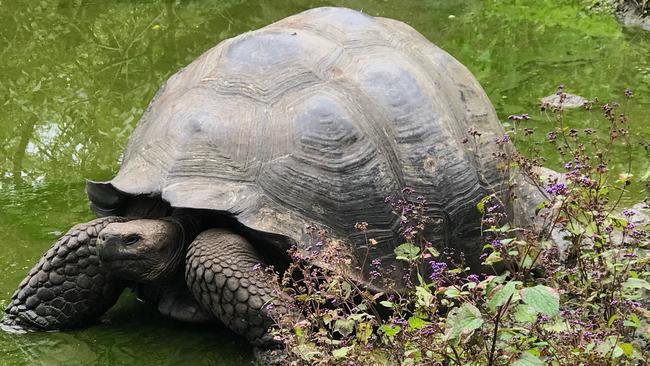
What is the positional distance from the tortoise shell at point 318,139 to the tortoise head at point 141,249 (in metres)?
0.15

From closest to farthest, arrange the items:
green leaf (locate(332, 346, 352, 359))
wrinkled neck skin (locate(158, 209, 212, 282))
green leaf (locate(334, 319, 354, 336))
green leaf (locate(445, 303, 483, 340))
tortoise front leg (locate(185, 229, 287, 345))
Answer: green leaf (locate(445, 303, 483, 340)) < green leaf (locate(332, 346, 352, 359)) < green leaf (locate(334, 319, 354, 336)) < tortoise front leg (locate(185, 229, 287, 345)) < wrinkled neck skin (locate(158, 209, 212, 282))

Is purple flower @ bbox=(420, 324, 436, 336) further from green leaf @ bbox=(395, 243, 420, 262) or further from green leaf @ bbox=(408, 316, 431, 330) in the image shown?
green leaf @ bbox=(395, 243, 420, 262)

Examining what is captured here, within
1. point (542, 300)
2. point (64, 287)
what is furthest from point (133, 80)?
point (542, 300)

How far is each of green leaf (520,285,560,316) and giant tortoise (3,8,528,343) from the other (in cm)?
121

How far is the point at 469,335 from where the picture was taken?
2.28 m

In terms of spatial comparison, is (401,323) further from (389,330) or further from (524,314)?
(524,314)

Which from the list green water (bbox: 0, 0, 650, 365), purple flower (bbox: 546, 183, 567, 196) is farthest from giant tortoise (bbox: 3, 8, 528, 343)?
purple flower (bbox: 546, 183, 567, 196)

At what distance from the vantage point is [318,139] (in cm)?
335

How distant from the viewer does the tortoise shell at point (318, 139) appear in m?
3.29

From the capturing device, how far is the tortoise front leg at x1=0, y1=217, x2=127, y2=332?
11.2ft

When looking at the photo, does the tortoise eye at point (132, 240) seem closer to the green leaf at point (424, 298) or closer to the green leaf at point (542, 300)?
the green leaf at point (424, 298)

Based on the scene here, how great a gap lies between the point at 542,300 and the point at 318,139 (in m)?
1.48

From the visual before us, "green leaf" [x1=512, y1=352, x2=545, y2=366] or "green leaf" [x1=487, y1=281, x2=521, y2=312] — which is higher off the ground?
"green leaf" [x1=487, y1=281, x2=521, y2=312]

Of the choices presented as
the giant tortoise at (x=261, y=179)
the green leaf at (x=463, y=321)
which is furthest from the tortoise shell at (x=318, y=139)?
the green leaf at (x=463, y=321)
